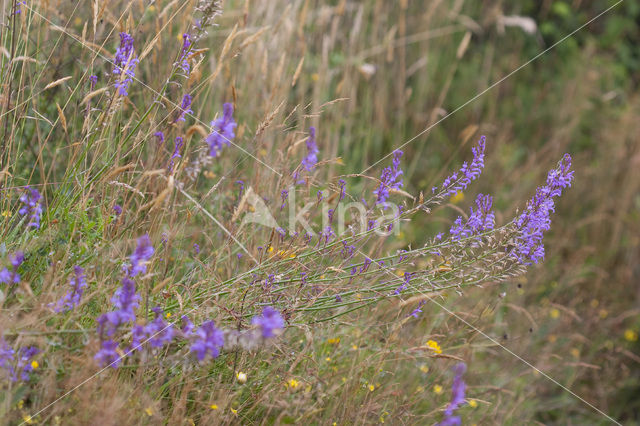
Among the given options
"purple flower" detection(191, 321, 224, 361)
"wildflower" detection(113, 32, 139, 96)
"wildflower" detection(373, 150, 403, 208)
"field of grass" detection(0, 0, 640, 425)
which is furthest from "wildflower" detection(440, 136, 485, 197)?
"wildflower" detection(113, 32, 139, 96)

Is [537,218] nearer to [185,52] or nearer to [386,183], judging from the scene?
[386,183]

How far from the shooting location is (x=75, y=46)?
2494 mm

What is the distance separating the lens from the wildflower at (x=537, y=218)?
69.1 inches

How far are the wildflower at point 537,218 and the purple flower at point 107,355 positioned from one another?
1.04 metres

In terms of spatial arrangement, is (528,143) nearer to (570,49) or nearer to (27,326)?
(570,49)

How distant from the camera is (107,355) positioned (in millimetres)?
1390

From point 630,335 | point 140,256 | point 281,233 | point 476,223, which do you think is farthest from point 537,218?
point 630,335

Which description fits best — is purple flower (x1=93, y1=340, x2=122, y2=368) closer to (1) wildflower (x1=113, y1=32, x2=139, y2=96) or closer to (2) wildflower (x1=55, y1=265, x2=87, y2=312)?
(2) wildflower (x1=55, y1=265, x2=87, y2=312)

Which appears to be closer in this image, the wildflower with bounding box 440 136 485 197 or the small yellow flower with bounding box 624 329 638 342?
the wildflower with bounding box 440 136 485 197

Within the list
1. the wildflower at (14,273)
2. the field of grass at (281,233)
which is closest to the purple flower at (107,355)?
the field of grass at (281,233)

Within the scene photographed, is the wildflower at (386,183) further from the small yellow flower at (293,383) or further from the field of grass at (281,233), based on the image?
the small yellow flower at (293,383)

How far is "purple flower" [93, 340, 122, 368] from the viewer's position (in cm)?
137

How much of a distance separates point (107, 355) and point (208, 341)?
217 mm

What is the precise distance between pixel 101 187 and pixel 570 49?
4.10 m
